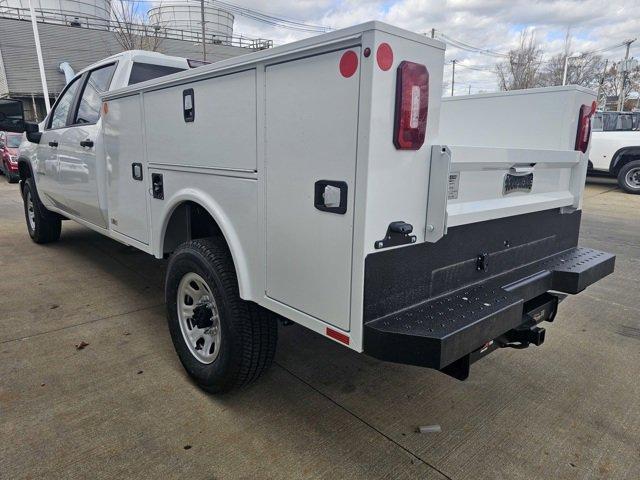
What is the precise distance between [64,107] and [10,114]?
625 mm

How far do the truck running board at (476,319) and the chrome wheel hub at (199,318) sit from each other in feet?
3.75

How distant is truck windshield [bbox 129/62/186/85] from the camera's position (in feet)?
13.2

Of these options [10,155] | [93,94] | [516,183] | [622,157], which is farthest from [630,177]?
[10,155]

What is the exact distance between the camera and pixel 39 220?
6070mm

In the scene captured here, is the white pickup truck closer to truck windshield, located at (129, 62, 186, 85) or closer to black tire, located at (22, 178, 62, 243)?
truck windshield, located at (129, 62, 186, 85)

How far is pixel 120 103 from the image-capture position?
135 inches

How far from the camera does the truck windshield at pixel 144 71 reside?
158 inches

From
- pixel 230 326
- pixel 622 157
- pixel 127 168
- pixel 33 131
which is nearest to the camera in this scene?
pixel 230 326

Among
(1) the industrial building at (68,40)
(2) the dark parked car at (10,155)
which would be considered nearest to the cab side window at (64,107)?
(2) the dark parked car at (10,155)

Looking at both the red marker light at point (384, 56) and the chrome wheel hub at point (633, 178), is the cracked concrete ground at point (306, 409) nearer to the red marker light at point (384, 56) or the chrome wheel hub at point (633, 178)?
the red marker light at point (384, 56)

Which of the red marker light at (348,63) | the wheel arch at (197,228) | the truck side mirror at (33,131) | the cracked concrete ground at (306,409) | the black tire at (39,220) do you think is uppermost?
the red marker light at (348,63)

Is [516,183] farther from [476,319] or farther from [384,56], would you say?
[384,56]

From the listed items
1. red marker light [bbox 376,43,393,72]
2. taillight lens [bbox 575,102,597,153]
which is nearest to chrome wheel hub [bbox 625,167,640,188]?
taillight lens [bbox 575,102,597,153]

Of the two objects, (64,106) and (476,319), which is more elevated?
(64,106)
